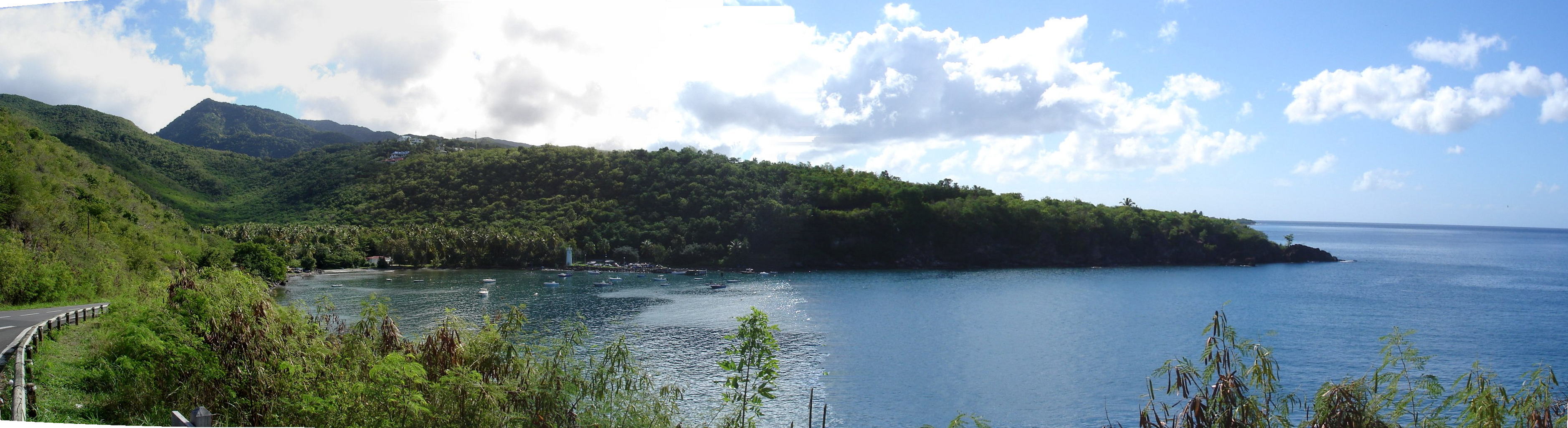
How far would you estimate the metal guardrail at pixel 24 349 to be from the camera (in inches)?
205

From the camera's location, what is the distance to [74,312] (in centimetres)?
1202

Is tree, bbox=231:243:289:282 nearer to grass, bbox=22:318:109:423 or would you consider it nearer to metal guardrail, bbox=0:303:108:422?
metal guardrail, bbox=0:303:108:422

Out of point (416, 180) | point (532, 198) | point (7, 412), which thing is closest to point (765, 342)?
point (7, 412)

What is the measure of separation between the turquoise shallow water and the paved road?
5.58 meters

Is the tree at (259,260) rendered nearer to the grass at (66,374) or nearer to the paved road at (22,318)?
the paved road at (22,318)

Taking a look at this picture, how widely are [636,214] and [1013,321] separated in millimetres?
33253

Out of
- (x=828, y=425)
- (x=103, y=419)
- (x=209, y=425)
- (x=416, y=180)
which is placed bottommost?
(x=828, y=425)

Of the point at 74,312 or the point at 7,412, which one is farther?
the point at 74,312

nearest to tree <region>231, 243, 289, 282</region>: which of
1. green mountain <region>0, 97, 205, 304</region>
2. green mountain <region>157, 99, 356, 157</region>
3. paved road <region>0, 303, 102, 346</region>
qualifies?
green mountain <region>0, 97, 205, 304</region>

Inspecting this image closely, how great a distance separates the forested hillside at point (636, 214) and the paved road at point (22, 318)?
116ft

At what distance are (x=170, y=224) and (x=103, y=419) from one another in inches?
1289

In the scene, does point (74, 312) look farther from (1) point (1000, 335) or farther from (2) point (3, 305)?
(1) point (1000, 335)

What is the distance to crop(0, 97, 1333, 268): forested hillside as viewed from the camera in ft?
171

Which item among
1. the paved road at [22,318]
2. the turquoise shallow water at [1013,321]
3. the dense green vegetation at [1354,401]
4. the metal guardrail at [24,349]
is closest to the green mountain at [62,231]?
the paved road at [22,318]
